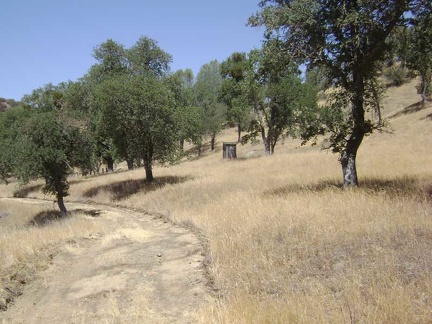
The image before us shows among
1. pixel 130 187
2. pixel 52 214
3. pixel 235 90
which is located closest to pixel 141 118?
pixel 130 187

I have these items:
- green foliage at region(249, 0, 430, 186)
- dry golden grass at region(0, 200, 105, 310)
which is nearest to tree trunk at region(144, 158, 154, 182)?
dry golden grass at region(0, 200, 105, 310)

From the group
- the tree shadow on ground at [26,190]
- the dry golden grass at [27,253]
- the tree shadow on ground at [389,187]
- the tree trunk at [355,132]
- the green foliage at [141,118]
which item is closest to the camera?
the dry golden grass at [27,253]

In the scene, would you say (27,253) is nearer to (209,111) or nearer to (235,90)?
(235,90)

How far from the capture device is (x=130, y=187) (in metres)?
24.6

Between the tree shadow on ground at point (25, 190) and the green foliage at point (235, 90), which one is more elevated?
the green foliage at point (235, 90)

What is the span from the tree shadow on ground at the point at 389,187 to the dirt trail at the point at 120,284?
493 centimetres

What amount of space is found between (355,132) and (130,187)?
17.0 metres

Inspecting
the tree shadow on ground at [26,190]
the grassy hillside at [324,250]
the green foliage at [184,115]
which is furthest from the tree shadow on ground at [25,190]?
the grassy hillside at [324,250]

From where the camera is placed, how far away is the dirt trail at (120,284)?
20.7 feet

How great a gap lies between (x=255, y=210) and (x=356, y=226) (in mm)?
3789

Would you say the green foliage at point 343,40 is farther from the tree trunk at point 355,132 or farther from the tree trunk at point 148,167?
the tree trunk at point 148,167

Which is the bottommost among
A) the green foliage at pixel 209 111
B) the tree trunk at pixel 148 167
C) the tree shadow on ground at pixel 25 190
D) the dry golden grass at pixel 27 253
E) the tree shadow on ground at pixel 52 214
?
the tree shadow on ground at pixel 52 214

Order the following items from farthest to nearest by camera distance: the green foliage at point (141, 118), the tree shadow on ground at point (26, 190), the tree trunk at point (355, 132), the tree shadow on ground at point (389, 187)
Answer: the tree shadow on ground at point (26, 190) < the green foliage at point (141, 118) < the tree trunk at point (355, 132) < the tree shadow on ground at point (389, 187)

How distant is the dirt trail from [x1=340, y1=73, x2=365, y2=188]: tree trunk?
570cm
